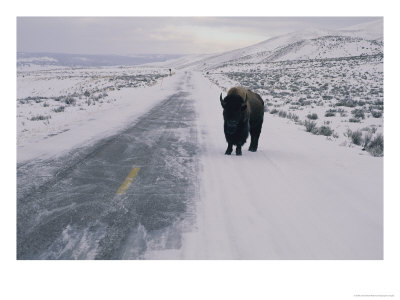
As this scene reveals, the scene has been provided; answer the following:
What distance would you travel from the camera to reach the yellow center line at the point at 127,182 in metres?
5.64

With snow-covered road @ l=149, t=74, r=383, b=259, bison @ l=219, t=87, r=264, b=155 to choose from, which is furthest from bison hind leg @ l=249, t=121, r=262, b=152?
snow-covered road @ l=149, t=74, r=383, b=259

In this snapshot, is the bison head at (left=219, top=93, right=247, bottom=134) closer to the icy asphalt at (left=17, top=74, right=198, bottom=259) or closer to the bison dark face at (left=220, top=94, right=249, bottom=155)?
the bison dark face at (left=220, top=94, right=249, bottom=155)

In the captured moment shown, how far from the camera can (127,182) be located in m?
6.09

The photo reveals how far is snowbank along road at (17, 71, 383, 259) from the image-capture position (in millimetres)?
3918

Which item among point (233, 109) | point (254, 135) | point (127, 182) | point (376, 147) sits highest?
point (233, 109)

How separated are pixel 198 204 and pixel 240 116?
10.3 ft

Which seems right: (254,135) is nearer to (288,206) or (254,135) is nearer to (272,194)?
(272,194)

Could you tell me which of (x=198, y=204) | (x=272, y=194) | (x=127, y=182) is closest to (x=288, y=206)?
(x=272, y=194)

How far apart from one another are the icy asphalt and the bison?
1173 millimetres

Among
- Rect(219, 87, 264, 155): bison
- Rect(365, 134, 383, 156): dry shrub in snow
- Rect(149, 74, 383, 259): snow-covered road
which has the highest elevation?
Rect(219, 87, 264, 155): bison

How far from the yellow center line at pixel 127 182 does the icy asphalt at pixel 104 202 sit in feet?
0.08
